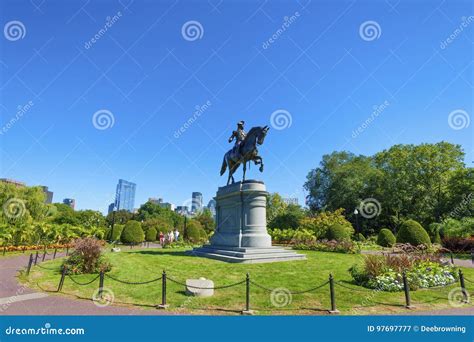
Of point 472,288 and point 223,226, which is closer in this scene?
point 472,288

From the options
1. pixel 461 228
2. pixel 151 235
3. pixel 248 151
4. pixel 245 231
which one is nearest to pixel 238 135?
pixel 248 151

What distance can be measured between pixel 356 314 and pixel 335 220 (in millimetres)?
29417

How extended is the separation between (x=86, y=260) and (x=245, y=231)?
8.35m

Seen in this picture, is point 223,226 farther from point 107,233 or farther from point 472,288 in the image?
point 107,233

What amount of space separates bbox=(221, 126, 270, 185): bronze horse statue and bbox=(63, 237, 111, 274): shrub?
9.22 m

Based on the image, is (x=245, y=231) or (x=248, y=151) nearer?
(x=245, y=231)

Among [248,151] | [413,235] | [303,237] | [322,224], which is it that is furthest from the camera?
[322,224]

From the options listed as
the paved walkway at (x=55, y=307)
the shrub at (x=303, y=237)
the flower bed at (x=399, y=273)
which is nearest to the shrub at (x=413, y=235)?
the shrub at (x=303, y=237)

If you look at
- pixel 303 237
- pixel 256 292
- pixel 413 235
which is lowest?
pixel 256 292

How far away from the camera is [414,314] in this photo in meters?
7.56

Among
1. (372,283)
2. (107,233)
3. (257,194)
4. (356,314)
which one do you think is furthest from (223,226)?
(107,233)

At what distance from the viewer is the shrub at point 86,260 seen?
1295 cm

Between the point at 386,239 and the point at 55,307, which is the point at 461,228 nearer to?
the point at 386,239

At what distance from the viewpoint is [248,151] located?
722 inches
